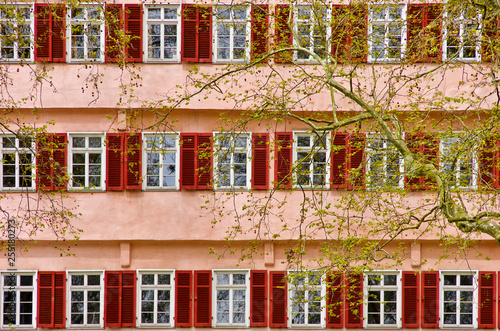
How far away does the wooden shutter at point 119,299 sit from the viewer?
15.1 meters

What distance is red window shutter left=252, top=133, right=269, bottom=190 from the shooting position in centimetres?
1529

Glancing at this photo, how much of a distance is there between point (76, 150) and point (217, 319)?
161 inches

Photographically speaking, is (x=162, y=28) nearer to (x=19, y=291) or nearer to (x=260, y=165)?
(x=260, y=165)

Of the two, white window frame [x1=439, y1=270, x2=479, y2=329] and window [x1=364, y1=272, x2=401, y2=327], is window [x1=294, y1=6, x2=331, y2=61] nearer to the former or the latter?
window [x1=364, y1=272, x2=401, y2=327]

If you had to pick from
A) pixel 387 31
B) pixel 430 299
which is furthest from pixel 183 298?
pixel 387 31

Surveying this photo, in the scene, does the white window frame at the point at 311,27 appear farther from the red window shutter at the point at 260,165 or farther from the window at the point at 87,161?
the window at the point at 87,161

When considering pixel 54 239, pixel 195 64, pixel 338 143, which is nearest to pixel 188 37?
pixel 195 64

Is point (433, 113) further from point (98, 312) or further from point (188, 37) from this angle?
point (98, 312)

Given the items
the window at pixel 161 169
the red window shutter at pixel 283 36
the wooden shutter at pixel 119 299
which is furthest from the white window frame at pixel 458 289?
the wooden shutter at pixel 119 299

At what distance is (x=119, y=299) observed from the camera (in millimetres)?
15164

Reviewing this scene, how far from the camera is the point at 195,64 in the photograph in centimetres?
1532

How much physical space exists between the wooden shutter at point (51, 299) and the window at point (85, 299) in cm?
14

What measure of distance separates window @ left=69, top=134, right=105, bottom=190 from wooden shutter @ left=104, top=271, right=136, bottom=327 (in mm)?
1714

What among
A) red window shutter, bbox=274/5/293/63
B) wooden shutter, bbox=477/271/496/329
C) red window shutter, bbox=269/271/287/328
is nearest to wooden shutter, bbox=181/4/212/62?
red window shutter, bbox=274/5/293/63
